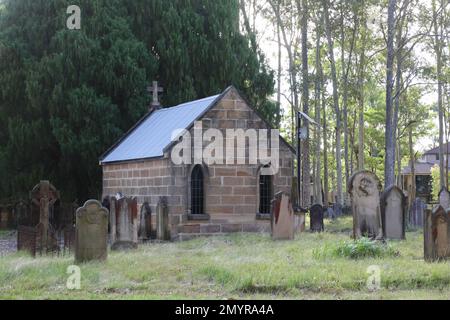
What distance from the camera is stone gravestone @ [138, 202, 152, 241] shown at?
70.0 ft

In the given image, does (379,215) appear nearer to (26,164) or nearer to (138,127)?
(138,127)

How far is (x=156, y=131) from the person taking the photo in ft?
80.5

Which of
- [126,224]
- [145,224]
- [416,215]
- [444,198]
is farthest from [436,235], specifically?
[416,215]

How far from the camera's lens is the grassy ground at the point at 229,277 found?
1132cm

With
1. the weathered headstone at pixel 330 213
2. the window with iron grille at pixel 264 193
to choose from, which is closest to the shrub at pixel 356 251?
the window with iron grille at pixel 264 193

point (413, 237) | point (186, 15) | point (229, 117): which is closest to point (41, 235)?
point (229, 117)

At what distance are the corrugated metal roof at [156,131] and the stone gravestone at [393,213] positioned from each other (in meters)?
6.13

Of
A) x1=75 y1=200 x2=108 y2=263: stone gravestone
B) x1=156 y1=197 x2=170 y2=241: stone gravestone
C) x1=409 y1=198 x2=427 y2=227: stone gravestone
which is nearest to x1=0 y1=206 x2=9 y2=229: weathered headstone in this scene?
x1=156 y1=197 x2=170 y2=241: stone gravestone

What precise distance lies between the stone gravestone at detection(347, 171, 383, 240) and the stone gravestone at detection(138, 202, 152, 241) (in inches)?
255

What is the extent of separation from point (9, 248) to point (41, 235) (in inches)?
158

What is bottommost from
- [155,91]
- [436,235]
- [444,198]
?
[436,235]

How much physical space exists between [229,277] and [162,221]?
8.90 metres

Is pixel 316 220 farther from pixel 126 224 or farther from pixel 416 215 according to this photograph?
pixel 126 224

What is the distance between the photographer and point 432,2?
38.3m
